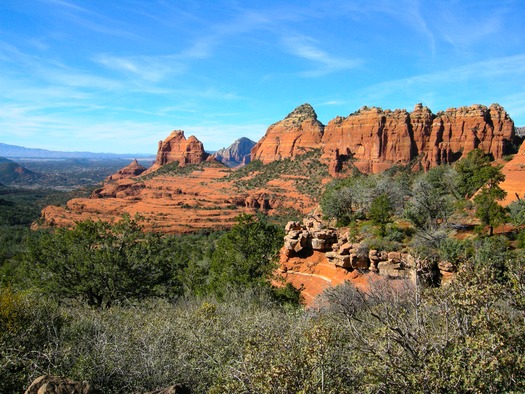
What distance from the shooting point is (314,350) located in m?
7.09

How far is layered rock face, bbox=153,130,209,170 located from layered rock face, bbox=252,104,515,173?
143 ft

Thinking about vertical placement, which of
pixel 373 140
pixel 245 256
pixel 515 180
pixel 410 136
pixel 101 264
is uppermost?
pixel 410 136

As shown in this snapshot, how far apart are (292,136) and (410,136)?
37941mm

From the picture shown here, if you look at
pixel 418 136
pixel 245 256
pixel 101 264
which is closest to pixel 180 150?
pixel 418 136

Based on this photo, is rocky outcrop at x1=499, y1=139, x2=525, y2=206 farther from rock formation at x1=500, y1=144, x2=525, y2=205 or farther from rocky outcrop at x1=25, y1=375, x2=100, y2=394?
rocky outcrop at x1=25, y1=375, x2=100, y2=394

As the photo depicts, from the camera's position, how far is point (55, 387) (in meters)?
6.96

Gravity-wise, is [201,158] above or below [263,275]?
above

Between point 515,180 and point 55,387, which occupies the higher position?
point 515,180

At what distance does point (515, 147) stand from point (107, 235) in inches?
3286

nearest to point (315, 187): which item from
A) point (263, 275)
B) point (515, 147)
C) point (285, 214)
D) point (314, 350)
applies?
point (285, 214)

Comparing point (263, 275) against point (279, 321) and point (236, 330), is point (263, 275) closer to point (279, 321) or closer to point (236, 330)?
point (279, 321)

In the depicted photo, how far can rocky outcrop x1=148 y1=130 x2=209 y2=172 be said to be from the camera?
134m

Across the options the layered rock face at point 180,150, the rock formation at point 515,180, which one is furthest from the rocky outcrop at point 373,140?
the layered rock face at point 180,150

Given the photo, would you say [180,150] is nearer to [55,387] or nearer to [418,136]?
[418,136]
